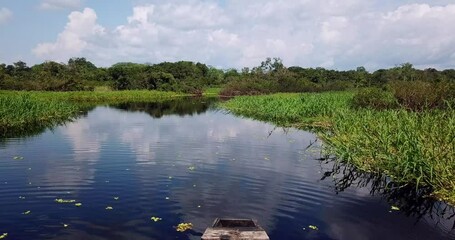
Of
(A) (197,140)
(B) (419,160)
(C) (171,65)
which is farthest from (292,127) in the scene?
(C) (171,65)

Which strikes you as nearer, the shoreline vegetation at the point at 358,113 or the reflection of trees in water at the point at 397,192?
the reflection of trees in water at the point at 397,192

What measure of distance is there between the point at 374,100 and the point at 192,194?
2636cm

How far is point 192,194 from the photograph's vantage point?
13.9 meters

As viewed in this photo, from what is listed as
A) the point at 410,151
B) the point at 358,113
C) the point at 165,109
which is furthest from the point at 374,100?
the point at 165,109

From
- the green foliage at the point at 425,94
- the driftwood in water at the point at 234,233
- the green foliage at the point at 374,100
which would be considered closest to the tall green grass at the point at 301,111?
the green foliage at the point at 374,100

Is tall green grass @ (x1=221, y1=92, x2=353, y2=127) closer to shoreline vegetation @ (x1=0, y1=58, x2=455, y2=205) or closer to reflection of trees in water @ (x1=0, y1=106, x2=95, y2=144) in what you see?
shoreline vegetation @ (x1=0, y1=58, x2=455, y2=205)

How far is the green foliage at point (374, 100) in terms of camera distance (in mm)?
34812

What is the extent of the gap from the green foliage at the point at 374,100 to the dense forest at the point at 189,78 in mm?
39701

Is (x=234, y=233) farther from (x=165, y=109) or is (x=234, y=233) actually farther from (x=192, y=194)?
(x=165, y=109)

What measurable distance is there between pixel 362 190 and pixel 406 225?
354cm

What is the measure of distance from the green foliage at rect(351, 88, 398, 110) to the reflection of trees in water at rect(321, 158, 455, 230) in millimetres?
17937

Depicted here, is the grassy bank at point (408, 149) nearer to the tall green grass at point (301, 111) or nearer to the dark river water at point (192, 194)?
the dark river water at point (192, 194)

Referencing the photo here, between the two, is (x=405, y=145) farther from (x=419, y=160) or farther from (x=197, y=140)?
(x=197, y=140)

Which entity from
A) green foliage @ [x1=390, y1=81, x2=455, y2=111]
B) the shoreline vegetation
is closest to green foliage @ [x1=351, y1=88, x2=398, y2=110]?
the shoreline vegetation
